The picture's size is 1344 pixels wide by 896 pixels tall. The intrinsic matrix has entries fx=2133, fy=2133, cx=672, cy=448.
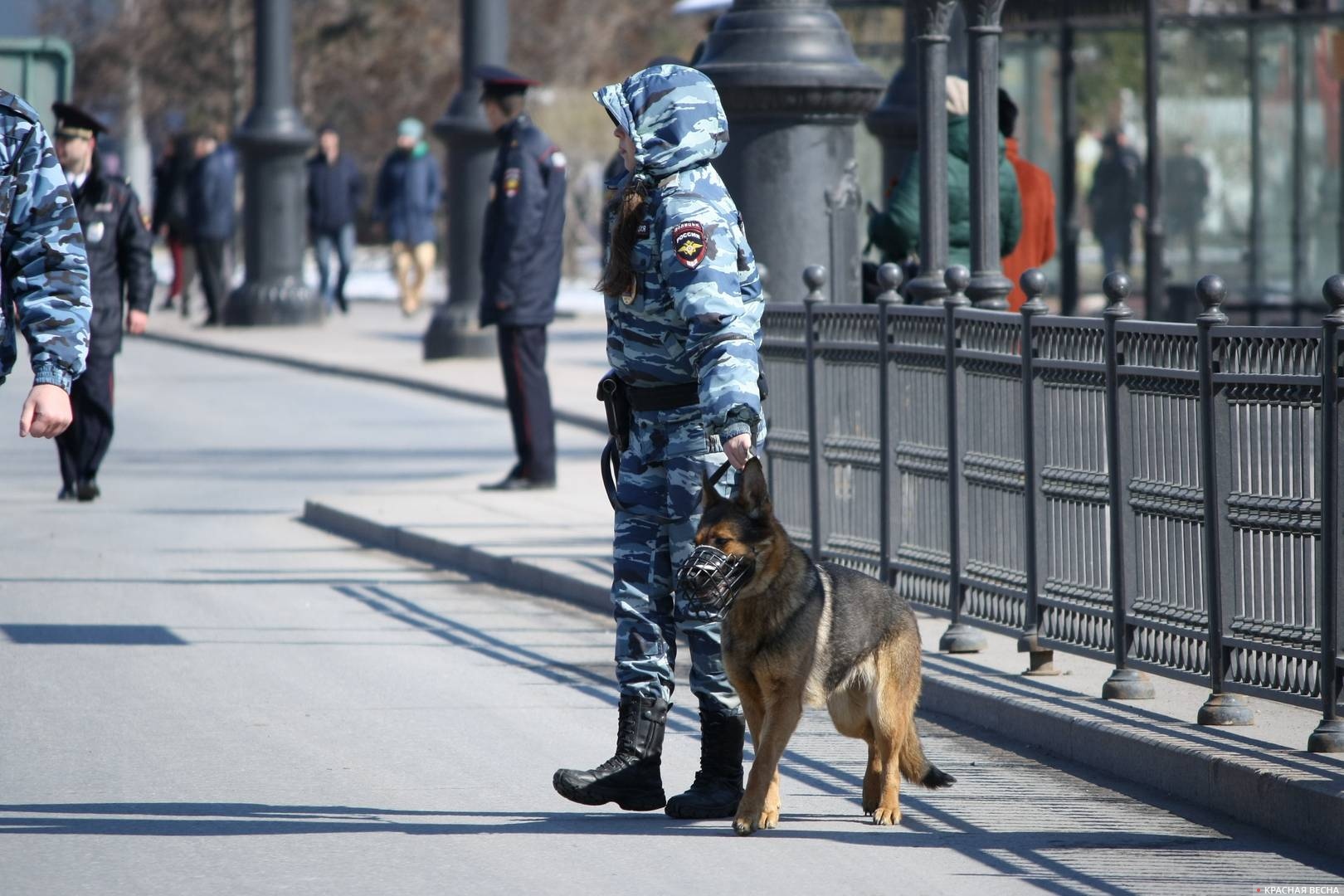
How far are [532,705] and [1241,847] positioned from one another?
108 inches

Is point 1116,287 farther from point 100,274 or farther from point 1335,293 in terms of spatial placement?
point 100,274

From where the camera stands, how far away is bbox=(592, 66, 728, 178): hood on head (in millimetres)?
5711

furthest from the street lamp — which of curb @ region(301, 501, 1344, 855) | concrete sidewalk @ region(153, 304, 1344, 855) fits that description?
curb @ region(301, 501, 1344, 855)

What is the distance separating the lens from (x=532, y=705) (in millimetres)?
7477

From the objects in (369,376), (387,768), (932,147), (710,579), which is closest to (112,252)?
(932,147)

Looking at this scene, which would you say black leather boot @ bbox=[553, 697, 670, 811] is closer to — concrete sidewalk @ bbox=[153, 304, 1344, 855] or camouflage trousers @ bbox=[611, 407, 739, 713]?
camouflage trousers @ bbox=[611, 407, 739, 713]

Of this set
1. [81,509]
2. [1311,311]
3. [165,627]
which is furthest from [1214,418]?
[1311,311]

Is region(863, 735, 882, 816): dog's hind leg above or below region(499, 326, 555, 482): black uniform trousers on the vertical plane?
below

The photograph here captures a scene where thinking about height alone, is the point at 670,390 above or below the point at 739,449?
above

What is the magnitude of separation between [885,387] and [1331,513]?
2600 millimetres

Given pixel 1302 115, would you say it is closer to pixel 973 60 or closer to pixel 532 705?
pixel 973 60

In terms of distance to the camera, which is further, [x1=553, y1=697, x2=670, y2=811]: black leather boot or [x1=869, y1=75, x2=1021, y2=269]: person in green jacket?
[x1=869, y1=75, x2=1021, y2=269]: person in green jacket

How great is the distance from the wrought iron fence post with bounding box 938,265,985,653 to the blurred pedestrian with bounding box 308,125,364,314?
790 inches

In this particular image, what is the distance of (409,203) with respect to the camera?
26.6 m
